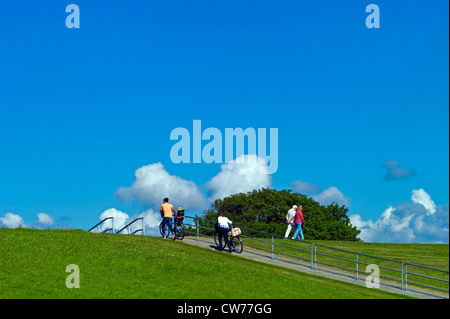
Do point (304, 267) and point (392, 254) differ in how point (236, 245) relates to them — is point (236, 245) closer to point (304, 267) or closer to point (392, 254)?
point (304, 267)

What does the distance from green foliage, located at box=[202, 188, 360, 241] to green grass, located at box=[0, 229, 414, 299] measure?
3827 centimetres

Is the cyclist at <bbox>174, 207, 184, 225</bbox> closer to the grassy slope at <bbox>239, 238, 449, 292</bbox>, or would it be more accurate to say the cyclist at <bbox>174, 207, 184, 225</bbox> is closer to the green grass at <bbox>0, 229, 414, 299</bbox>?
the green grass at <bbox>0, 229, 414, 299</bbox>

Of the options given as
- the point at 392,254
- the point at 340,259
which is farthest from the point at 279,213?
the point at 340,259

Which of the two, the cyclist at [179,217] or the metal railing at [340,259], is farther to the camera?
the cyclist at [179,217]

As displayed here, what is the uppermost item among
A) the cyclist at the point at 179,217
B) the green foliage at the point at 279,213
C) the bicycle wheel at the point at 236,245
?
the green foliage at the point at 279,213

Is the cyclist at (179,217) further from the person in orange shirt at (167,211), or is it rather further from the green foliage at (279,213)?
the green foliage at (279,213)

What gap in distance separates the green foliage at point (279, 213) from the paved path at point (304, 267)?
33839 millimetres

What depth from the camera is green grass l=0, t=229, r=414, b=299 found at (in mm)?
18906

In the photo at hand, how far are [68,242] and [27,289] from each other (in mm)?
7543

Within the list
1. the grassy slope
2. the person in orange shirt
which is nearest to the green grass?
the person in orange shirt

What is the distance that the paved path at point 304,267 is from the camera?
2406cm

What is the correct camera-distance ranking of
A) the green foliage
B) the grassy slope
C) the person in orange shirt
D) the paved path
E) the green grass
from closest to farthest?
the green grass < the paved path < the grassy slope < the person in orange shirt < the green foliage

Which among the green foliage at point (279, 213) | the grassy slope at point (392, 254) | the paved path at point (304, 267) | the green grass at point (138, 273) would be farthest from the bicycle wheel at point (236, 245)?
the green foliage at point (279, 213)
